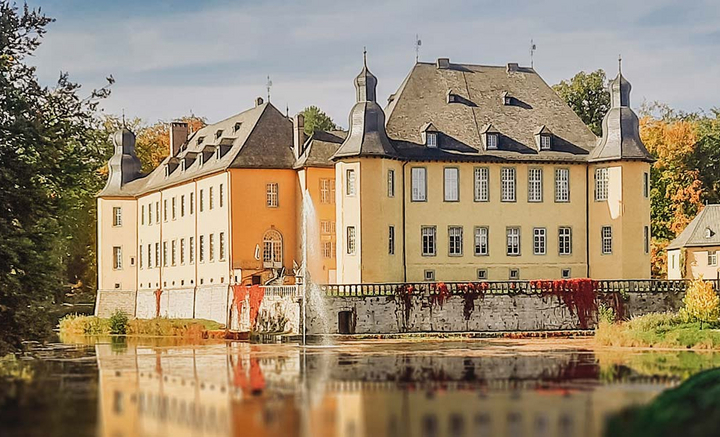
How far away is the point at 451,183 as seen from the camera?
2181 inches

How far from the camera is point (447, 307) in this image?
164 ft

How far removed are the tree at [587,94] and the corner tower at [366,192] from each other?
Answer: 2329 centimetres

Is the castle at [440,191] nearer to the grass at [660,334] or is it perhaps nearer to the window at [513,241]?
the window at [513,241]

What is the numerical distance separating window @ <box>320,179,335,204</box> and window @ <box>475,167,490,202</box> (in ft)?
26.0

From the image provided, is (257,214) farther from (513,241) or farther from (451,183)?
(513,241)

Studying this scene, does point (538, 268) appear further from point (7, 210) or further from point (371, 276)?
point (7, 210)

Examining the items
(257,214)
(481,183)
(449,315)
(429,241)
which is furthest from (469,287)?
(257,214)

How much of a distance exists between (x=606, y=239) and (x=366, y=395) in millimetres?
36189

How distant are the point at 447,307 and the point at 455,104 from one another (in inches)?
451

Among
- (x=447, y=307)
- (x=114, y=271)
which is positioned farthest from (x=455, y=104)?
(x=114, y=271)

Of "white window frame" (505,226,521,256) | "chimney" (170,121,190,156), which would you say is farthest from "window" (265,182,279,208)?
"chimney" (170,121,190,156)

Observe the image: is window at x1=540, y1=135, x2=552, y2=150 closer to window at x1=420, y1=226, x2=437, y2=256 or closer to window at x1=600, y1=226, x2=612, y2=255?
window at x1=600, y1=226, x2=612, y2=255

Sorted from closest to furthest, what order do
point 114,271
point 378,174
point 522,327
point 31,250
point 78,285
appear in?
1. point 31,250
2. point 522,327
3. point 378,174
4. point 114,271
5. point 78,285

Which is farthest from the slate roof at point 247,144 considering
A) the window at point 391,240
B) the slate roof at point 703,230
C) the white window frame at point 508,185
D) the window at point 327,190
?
the slate roof at point 703,230
